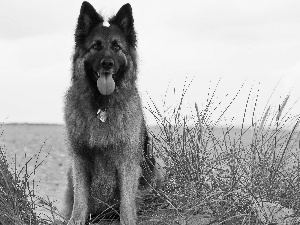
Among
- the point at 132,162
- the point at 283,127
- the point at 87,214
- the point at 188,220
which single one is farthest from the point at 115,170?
the point at 283,127

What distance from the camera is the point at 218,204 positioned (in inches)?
229

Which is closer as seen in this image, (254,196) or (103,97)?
(254,196)

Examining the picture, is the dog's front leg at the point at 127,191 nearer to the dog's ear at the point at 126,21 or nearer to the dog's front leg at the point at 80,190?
the dog's front leg at the point at 80,190

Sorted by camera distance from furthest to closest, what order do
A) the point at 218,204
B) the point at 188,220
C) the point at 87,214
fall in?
the point at 87,214
the point at 218,204
the point at 188,220

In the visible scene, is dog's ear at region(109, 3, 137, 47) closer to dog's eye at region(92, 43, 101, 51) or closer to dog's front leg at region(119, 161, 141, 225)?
dog's eye at region(92, 43, 101, 51)

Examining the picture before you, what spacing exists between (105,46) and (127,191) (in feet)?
5.80

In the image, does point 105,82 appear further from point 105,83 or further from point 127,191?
point 127,191

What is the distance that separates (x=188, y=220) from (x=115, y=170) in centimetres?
116

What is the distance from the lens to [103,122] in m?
6.03

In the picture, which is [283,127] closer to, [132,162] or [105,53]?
[132,162]

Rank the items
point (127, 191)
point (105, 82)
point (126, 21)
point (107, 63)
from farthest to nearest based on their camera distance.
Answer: point (126, 21) < point (127, 191) < point (105, 82) < point (107, 63)

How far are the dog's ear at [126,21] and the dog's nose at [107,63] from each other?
63 cm

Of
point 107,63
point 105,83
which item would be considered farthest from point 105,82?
point 107,63

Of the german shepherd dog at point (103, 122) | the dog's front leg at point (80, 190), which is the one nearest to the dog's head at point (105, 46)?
the german shepherd dog at point (103, 122)
